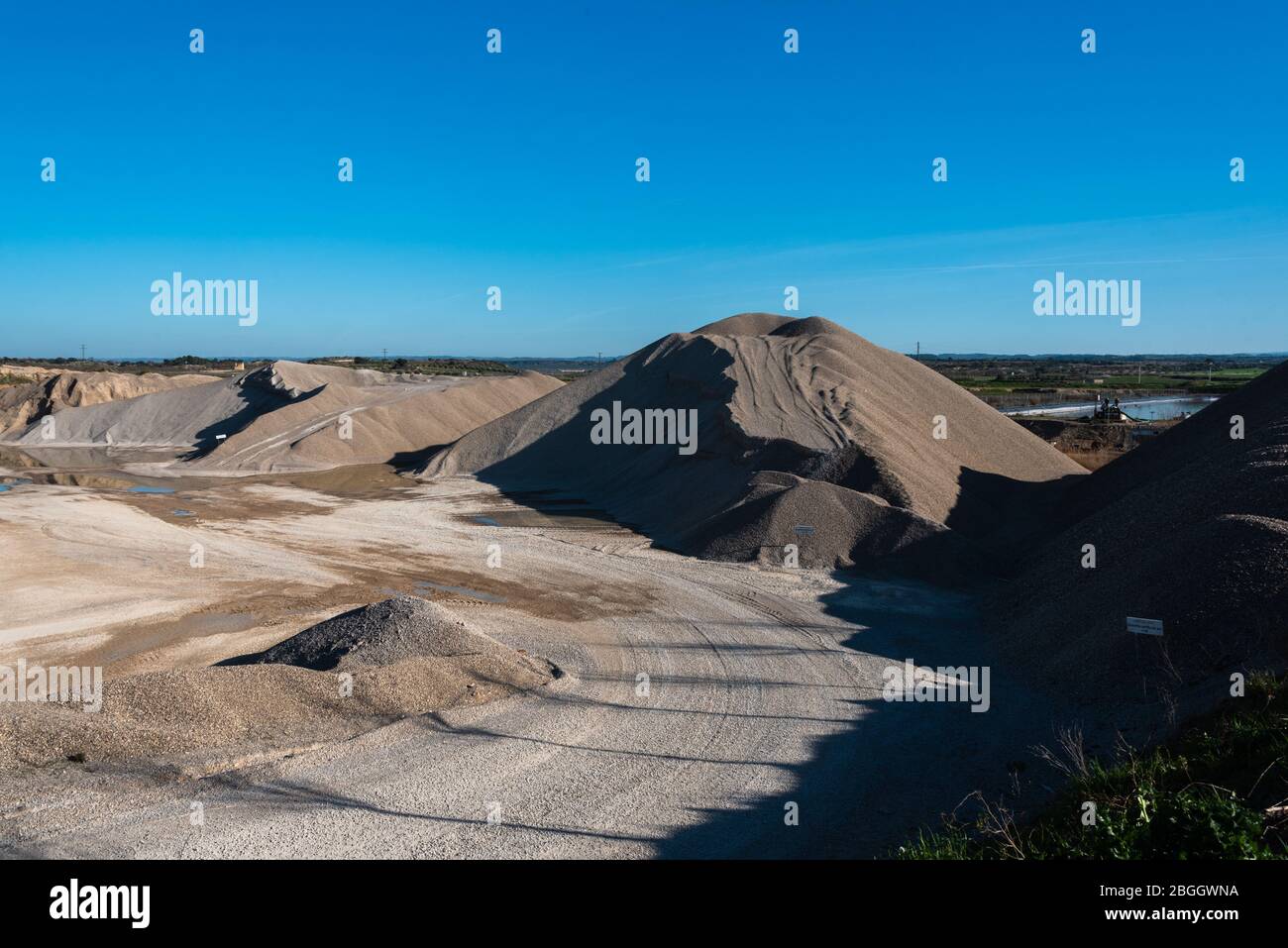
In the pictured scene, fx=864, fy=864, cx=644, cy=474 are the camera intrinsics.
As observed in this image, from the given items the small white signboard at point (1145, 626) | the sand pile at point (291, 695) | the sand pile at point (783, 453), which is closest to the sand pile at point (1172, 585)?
the small white signboard at point (1145, 626)

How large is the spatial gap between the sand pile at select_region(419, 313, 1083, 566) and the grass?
42.1 feet

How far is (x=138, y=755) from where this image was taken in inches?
382

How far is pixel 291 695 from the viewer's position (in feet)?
37.0

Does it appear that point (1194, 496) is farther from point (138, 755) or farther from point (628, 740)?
point (138, 755)

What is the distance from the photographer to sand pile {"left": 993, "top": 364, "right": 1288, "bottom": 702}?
11.7 m

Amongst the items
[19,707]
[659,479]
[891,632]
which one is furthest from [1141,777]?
[659,479]

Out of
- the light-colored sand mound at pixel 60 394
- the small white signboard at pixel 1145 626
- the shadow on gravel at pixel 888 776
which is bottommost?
the shadow on gravel at pixel 888 776

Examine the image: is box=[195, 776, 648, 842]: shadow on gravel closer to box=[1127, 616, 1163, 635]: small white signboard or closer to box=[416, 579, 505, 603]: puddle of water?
box=[1127, 616, 1163, 635]: small white signboard

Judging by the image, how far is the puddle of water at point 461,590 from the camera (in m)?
19.0

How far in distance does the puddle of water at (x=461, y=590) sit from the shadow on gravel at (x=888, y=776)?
7941 millimetres

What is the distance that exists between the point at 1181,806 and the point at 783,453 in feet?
73.1

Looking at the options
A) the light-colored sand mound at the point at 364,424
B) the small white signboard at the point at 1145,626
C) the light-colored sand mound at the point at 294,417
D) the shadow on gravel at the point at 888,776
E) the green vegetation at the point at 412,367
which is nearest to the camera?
the shadow on gravel at the point at 888,776

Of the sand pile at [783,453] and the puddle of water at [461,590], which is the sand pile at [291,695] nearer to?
the puddle of water at [461,590]

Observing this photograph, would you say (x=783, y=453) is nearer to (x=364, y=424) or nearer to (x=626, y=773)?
(x=626, y=773)
